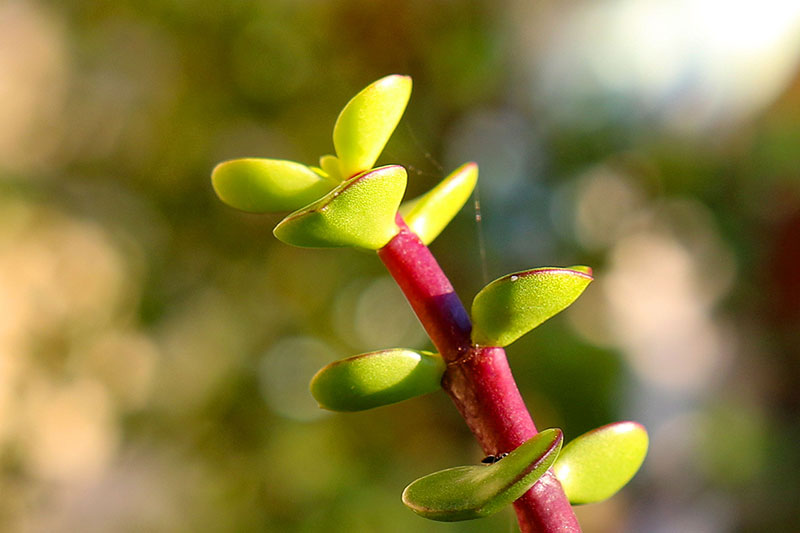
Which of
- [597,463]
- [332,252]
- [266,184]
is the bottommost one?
[597,463]

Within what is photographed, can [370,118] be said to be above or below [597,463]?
above

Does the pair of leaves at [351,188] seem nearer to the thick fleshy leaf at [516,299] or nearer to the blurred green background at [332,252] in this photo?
the thick fleshy leaf at [516,299]

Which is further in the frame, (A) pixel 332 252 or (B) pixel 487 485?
(A) pixel 332 252

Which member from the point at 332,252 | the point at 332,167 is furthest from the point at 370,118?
the point at 332,252

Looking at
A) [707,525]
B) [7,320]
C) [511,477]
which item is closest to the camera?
[511,477]

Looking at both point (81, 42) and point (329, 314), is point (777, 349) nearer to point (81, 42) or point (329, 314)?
point (329, 314)

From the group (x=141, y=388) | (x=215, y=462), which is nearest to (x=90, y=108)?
(x=141, y=388)

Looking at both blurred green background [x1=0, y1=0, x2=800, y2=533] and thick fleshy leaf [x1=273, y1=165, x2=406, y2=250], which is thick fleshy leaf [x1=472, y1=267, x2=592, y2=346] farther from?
blurred green background [x1=0, y1=0, x2=800, y2=533]

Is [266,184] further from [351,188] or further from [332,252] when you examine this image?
[332,252]
